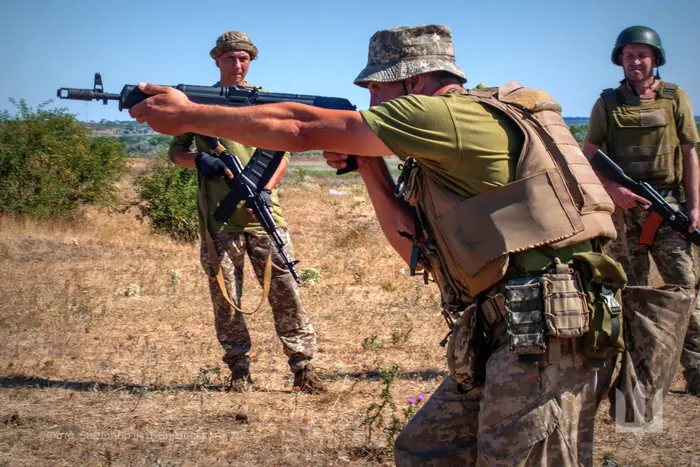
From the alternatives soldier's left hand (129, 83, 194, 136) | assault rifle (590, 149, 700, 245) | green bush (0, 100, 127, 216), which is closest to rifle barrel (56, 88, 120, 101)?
soldier's left hand (129, 83, 194, 136)

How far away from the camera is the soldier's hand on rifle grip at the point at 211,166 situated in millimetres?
5184

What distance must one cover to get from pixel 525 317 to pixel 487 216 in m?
0.35

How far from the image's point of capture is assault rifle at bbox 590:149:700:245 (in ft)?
16.7

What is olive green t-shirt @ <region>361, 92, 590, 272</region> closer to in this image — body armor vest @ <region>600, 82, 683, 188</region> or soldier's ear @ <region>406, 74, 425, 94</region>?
soldier's ear @ <region>406, 74, 425, 94</region>

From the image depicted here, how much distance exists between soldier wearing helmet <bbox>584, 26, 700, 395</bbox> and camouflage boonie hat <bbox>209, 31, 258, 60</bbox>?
8.07ft

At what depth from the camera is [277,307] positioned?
5336 mm

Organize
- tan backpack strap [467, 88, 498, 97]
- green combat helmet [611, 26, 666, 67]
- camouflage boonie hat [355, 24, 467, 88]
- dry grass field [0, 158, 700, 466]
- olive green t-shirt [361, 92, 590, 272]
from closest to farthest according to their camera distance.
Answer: olive green t-shirt [361, 92, 590, 272], tan backpack strap [467, 88, 498, 97], camouflage boonie hat [355, 24, 467, 88], dry grass field [0, 158, 700, 466], green combat helmet [611, 26, 666, 67]

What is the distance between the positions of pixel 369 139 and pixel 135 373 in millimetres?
3970

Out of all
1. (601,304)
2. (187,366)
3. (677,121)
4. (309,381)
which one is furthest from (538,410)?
(187,366)

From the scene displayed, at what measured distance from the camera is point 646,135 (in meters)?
5.21

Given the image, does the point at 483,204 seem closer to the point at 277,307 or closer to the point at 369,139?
the point at 369,139

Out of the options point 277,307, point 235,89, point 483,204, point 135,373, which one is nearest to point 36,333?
point 135,373

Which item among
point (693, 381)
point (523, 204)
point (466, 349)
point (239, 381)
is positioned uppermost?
point (523, 204)

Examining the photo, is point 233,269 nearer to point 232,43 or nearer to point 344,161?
point 232,43
